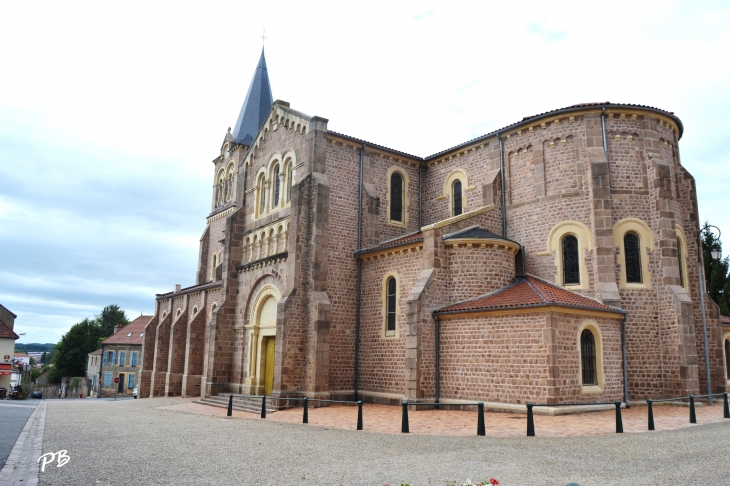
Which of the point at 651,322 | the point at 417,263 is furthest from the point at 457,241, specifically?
the point at 651,322

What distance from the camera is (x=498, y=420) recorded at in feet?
49.5

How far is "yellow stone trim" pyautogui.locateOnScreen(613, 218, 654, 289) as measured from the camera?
1964 centimetres

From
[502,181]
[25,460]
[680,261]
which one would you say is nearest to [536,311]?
[502,181]

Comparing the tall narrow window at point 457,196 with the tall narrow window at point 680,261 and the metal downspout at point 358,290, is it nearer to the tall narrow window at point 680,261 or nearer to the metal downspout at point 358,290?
the metal downspout at point 358,290

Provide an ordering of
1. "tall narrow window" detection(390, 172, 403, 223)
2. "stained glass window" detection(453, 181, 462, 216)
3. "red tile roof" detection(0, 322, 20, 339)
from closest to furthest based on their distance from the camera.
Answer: "stained glass window" detection(453, 181, 462, 216), "tall narrow window" detection(390, 172, 403, 223), "red tile roof" detection(0, 322, 20, 339)

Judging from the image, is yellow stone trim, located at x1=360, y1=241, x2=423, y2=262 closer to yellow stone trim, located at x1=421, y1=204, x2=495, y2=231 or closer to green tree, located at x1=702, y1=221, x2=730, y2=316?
yellow stone trim, located at x1=421, y1=204, x2=495, y2=231

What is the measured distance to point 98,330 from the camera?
75.5 metres

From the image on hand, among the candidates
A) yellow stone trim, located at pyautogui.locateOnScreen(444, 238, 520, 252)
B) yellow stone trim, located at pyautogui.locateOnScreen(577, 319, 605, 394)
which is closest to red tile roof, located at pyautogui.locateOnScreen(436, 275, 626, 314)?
yellow stone trim, located at pyautogui.locateOnScreen(577, 319, 605, 394)

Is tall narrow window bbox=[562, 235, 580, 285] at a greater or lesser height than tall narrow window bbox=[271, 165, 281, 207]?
lesser

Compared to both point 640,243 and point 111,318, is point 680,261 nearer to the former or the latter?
point 640,243

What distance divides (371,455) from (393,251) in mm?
12342

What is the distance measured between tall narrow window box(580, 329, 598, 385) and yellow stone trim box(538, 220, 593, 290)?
2.89 metres

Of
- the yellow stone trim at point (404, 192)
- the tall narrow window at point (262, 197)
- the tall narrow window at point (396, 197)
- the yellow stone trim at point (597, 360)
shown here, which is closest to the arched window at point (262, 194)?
the tall narrow window at point (262, 197)

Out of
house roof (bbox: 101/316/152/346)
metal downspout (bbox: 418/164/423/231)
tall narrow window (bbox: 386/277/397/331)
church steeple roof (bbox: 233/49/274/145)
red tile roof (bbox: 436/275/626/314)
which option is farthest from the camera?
house roof (bbox: 101/316/152/346)
